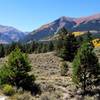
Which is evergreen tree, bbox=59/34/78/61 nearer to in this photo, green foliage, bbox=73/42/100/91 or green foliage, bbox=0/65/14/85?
green foliage, bbox=73/42/100/91

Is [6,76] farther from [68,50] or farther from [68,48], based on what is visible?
[68,50]

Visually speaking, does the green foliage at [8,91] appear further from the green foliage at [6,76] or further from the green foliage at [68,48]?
the green foliage at [68,48]

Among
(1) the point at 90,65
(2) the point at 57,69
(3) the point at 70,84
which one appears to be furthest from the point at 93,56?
(2) the point at 57,69

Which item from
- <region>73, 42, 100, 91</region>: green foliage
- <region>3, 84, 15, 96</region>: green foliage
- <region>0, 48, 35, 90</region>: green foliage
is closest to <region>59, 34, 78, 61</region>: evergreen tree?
<region>73, 42, 100, 91</region>: green foliage

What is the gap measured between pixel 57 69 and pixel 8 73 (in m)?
27.8

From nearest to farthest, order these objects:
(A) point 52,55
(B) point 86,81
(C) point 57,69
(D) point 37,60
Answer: (B) point 86,81 < (C) point 57,69 < (D) point 37,60 < (A) point 52,55

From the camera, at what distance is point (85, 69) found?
155ft

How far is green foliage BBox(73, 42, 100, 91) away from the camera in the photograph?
46.7 m

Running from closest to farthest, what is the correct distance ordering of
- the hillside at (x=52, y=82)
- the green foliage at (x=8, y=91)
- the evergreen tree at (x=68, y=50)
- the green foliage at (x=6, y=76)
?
the green foliage at (x=8, y=91) < the hillside at (x=52, y=82) < the green foliage at (x=6, y=76) < the evergreen tree at (x=68, y=50)

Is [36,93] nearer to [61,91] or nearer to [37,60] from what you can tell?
[61,91]

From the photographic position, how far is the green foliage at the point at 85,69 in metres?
46.7

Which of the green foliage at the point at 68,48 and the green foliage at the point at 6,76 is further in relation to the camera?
the green foliage at the point at 68,48

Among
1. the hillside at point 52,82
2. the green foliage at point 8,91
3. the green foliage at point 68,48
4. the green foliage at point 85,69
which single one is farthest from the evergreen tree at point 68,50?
the green foliage at point 8,91

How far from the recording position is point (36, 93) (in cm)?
4000
